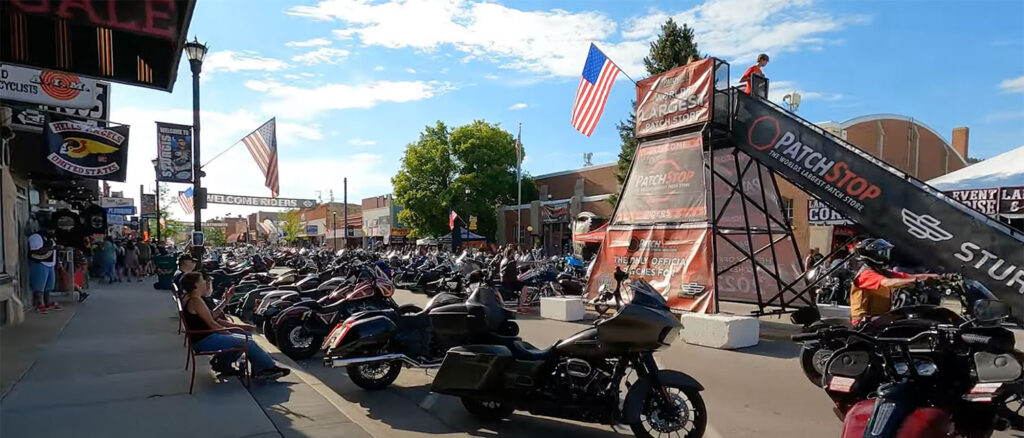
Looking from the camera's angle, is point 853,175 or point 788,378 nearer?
point 788,378

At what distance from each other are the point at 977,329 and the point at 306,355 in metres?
7.22

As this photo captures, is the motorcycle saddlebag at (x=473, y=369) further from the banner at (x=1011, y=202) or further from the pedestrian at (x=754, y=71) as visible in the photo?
the banner at (x=1011, y=202)

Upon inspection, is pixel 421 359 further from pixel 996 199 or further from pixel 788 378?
pixel 996 199

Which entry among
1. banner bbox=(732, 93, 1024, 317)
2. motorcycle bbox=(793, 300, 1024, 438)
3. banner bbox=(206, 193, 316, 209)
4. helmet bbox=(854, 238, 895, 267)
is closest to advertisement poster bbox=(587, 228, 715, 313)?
banner bbox=(732, 93, 1024, 317)

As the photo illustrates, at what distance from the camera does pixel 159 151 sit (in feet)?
42.3

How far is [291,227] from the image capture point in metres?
79.7

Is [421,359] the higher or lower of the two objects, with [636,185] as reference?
lower

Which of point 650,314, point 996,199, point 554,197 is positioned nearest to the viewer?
point 650,314

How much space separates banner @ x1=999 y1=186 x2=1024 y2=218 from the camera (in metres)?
14.5

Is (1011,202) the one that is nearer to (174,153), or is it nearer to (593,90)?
(593,90)

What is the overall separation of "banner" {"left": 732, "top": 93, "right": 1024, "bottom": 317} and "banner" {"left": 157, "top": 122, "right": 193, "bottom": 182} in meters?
11.7

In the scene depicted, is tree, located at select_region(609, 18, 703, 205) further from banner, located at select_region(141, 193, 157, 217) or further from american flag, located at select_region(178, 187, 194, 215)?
banner, located at select_region(141, 193, 157, 217)

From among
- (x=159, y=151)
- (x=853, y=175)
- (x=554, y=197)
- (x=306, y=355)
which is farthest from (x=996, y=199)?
(x=554, y=197)

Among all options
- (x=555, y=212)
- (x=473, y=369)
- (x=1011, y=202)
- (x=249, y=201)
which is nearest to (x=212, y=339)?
(x=473, y=369)
